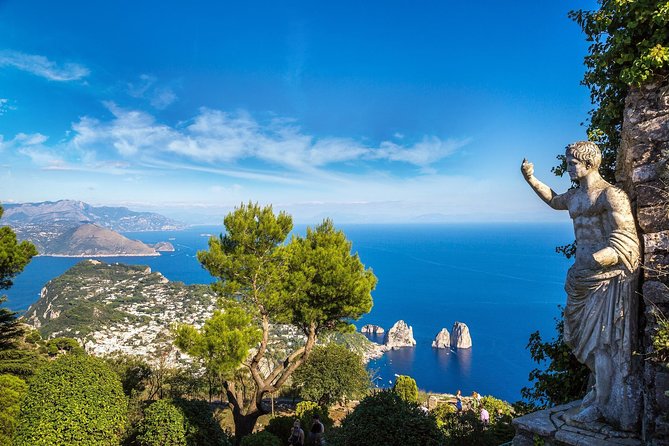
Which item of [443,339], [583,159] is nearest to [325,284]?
[583,159]

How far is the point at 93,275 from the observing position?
91.1 metres

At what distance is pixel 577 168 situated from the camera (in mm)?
3707

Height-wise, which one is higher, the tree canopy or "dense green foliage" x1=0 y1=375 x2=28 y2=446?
the tree canopy

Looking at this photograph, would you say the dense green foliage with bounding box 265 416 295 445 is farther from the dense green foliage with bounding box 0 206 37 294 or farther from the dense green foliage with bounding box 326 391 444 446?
the dense green foliage with bounding box 0 206 37 294

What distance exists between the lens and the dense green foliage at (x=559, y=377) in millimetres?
5039

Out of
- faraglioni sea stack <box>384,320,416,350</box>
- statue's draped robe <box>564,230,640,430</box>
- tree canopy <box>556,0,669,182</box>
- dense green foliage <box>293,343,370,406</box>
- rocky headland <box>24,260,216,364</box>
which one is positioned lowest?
faraglioni sea stack <box>384,320,416,350</box>

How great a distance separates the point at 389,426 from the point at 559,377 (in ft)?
9.28

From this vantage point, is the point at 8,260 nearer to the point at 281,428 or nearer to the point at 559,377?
the point at 281,428

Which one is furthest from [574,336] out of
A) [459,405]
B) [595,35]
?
[459,405]

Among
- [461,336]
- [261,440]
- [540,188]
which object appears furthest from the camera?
[461,336]

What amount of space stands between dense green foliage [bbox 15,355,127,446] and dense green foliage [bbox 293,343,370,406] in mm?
12756

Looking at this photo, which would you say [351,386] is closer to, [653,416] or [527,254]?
[653,416]

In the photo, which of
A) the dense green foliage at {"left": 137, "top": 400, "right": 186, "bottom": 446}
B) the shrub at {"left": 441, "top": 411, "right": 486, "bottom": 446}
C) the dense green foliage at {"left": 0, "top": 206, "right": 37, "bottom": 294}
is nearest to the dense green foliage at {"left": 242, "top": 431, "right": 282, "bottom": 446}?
the dense green foliage at {"left": 137, "top": 400, "right": 186, "bottom": 446}

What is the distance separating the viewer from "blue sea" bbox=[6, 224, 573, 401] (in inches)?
2352
